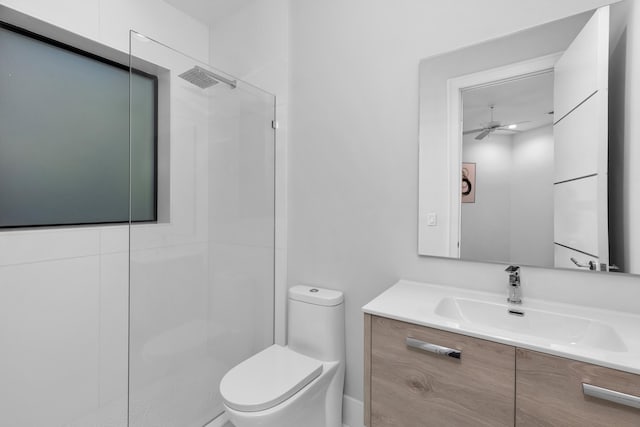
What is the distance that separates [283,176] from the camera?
1.93 metres

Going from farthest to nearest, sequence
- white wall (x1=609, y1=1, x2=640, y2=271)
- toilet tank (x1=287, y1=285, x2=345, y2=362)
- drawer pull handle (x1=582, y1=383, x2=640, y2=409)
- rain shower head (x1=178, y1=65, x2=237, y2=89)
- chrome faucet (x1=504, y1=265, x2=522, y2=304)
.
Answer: toilet tank (x1=287, y1=285, x2=345, y2=362), rain shower head (x1=178, y1=65, x2=237, y2=89), chrome faucet (x1=504, y1=265, x2=522, y2=304), white wall (x1=609, y1=1, x2=640, y2=271), drawer pull handle (x1=582, y1=383, x2=640, y2=409)

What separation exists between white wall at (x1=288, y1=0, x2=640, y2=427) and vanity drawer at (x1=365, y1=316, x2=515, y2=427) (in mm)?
460

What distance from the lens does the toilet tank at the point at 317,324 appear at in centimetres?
163

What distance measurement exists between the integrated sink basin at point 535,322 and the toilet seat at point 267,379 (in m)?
0.71

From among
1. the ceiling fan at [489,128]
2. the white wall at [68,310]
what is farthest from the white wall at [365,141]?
the white wall at [68,310]

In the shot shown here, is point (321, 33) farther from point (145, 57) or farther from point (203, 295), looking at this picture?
point (203, 295)

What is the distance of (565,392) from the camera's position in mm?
818

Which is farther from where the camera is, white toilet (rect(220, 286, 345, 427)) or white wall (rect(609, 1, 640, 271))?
white toilet (rect(220, 286, 345, 427))

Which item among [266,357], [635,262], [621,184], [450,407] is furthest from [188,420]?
[621,184]

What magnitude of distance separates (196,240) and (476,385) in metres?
1.32

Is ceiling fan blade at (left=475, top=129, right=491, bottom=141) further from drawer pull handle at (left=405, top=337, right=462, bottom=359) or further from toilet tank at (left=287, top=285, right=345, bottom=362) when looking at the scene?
toilet tank at (left=287, top=285, right=345, bottom=362)

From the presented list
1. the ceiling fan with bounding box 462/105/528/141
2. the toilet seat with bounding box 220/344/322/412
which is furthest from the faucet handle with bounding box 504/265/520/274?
the toilet seat with bounding box 220/344/322/412

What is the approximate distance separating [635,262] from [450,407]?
0.81 m

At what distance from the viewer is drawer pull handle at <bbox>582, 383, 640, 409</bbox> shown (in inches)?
28.8
